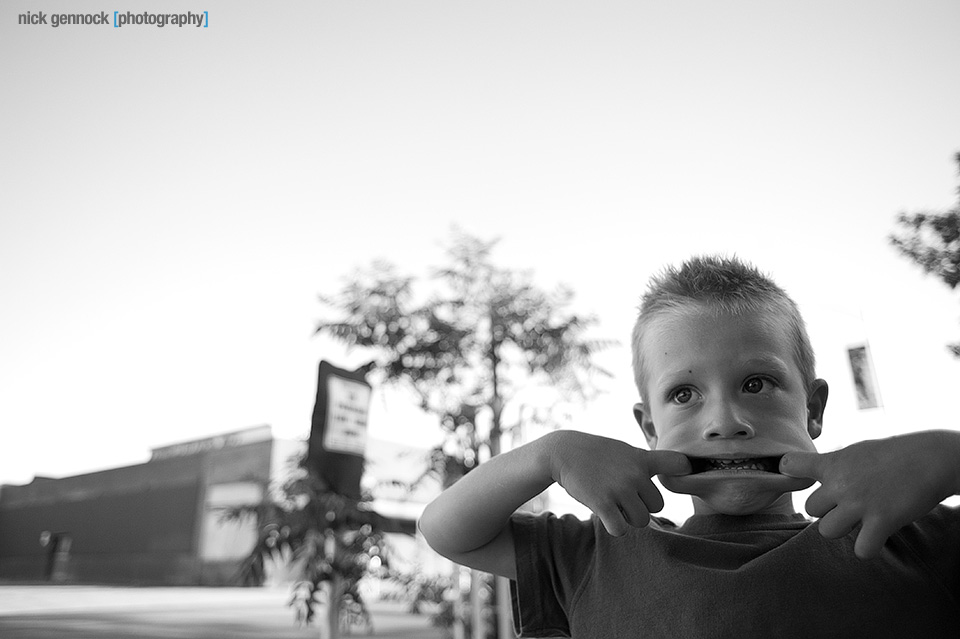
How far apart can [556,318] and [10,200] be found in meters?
2.55

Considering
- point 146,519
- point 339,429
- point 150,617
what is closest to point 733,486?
point 339,429

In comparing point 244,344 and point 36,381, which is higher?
point 244,344

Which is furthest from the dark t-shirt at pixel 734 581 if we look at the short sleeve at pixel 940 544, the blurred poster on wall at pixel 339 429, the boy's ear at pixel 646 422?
the blurred poster on wall at pixel 339 429

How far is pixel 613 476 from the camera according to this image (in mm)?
558

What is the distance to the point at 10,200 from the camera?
7.87ft

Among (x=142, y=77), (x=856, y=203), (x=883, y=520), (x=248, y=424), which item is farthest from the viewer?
(x=248, y=424)

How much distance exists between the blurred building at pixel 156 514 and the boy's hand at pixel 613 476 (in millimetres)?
2549

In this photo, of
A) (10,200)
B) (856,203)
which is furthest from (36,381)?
(856,203)

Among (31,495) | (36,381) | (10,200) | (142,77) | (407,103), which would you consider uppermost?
(407,103)

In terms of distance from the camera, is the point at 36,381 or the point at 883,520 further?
the point at 36,381

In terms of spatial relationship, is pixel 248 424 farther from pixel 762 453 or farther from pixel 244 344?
pixel 762 453

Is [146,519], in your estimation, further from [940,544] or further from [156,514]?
[940,544]

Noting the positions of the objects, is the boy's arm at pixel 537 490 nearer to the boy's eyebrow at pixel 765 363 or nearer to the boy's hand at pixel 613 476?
the boy's hand at pixel 613 476

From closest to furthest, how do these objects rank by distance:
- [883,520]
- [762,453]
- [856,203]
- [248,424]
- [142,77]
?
[883,520] < [762,453] < [142,77] < [856,203] < [248,424]
